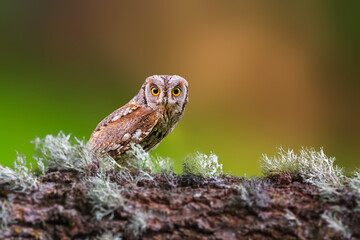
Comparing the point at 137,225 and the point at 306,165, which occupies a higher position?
the point at 306,165

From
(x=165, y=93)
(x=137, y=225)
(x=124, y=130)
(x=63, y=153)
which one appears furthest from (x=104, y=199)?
(x=165, y=93)

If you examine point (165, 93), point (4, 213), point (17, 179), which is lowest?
point (4, 213)

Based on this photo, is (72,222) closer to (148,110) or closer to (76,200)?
(76,200)

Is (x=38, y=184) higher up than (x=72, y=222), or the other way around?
(x=38, y=184)

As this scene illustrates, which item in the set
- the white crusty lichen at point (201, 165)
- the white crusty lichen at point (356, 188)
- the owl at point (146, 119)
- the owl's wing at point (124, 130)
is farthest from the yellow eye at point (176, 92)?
the white crusty lichen at point (356, 188)

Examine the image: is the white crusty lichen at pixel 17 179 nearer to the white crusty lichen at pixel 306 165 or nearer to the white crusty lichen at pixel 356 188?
the white crusty lichen at pixel 306 165

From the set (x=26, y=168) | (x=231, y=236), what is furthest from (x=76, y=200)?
(x=231, y=236)

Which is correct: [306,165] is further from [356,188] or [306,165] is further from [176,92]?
[176,92]

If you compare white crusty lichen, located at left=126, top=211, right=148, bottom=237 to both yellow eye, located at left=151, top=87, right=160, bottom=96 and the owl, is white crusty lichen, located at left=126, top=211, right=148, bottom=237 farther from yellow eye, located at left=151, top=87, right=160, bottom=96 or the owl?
yellow eye, located at left=151, top=87, right=160, bottom=96
